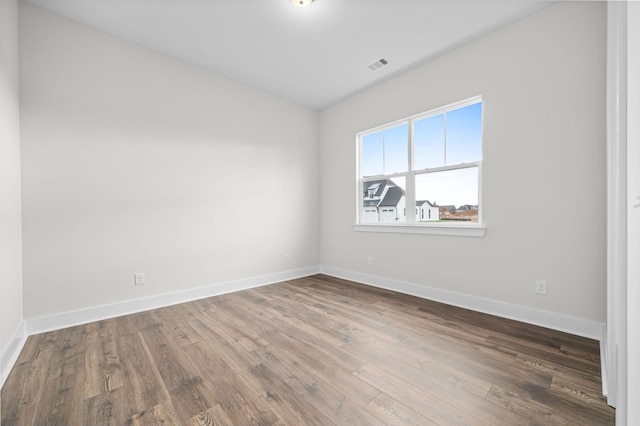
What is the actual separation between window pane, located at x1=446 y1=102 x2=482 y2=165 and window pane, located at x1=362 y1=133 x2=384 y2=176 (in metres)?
0.97

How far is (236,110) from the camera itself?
3533 millimetres

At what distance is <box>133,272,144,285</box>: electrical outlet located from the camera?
2.72 meters

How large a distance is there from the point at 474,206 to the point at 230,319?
2.77 meters

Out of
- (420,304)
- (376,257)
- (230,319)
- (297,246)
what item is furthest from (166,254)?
(420,304)

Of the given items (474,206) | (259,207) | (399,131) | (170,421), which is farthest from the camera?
(259,207)

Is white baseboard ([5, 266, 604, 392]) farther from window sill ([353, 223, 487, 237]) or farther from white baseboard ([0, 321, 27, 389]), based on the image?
window sill ([353, 223, 487, 237])

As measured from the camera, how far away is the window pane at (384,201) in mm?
3463

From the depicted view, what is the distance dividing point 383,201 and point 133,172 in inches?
121

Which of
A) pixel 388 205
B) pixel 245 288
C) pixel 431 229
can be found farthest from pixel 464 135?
pixel 245 288

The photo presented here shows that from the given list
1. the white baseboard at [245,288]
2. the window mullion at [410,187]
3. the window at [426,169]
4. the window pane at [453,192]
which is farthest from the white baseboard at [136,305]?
the window pane at [453,192]

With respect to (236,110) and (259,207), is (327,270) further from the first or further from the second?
(236,110)

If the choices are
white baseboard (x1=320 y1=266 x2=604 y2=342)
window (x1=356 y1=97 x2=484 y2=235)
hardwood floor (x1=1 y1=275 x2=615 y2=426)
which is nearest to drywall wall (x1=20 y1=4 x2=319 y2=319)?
hardwood floor (x1=1 y1=275 x2=615 y2=426)

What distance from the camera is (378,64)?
3127 millimetres

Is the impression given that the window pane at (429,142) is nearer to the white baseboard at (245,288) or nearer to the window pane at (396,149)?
the window pane at (396,149)
